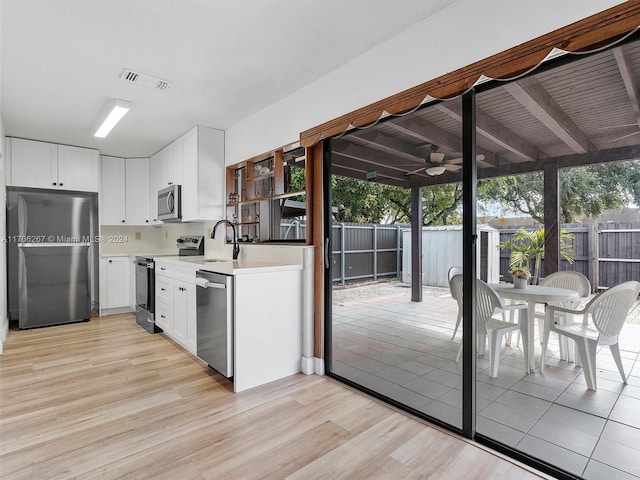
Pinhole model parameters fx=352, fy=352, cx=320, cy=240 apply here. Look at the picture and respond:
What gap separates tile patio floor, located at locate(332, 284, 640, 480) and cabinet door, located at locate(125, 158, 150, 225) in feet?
13.0

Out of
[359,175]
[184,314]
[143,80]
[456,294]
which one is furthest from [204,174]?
[456,294]

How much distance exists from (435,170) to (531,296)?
0.89m

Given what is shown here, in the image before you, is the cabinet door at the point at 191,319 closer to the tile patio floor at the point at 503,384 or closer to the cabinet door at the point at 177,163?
the tile patio floor at the point at 503,384

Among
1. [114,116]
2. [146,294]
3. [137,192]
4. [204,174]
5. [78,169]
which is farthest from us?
[137,192]

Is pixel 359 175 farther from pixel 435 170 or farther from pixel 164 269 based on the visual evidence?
pixel 164 269

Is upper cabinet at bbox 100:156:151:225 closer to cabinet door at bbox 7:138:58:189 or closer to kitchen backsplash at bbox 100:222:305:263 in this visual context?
kitchen backsplash at bbox 100:222:305:263

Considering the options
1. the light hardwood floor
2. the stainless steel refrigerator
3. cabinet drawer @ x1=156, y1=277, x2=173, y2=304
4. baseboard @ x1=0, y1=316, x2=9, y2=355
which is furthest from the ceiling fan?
the stainless steel refrigerator

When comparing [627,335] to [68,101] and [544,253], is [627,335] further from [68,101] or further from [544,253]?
[68,101]

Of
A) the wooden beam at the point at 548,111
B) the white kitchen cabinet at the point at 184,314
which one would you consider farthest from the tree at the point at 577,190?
the white kitchen cabinet at the point at 184,314

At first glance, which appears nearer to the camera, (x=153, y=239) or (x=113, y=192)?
(x=113, y=192)

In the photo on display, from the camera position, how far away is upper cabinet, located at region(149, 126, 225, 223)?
398 centimetres

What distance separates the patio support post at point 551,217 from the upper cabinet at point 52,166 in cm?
533

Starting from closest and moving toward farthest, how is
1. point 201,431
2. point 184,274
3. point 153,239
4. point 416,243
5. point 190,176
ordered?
point 201,431
point 416,243
point 184,274
point 190,176
point 153,239

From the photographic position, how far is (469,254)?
1989 millimetres
